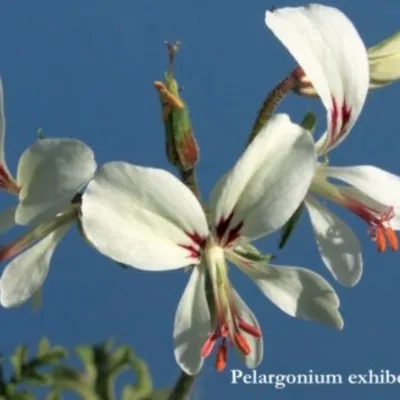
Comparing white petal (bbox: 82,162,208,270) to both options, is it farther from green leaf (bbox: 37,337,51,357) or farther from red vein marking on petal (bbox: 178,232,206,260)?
green leaf (bbox: 37,337,51,357)

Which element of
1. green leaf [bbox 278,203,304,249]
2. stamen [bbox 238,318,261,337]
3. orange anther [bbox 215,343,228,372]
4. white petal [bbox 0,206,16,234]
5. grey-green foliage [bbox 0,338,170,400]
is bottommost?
grey-green foliage [bbox 0,338,170,400]

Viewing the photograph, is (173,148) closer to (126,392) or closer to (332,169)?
(332,169)

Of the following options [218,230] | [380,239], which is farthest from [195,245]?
[380,239]

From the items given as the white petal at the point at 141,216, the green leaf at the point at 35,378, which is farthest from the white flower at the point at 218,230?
the green leaf at the point at 35,378

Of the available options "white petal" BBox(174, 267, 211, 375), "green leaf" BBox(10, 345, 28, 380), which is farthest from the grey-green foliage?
"white petal" BBox(174, 267, 211, 375)

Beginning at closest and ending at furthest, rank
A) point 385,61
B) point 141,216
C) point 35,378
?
point 141,216 → point 385,61 → point 35,378

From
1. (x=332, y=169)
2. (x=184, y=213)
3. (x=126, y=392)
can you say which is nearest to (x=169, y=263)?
(x=184, y=213)

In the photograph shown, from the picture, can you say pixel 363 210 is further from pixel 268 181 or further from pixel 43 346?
pixel 43 346
